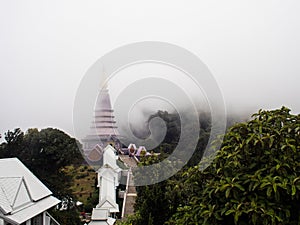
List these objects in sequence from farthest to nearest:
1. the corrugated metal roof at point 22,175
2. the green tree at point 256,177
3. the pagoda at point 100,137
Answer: the pagoda at point 100,137 < the corrugated metal roof at point 22,175 < the green tree at point 256,177

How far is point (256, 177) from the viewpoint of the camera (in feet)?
12.4

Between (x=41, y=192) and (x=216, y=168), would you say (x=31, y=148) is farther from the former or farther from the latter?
(x=216, y=168)

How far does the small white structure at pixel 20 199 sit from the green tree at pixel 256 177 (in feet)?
10.6

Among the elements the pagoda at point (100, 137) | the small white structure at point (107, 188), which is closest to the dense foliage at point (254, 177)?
the small white structure at point (107, 188)

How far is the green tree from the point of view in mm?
3617

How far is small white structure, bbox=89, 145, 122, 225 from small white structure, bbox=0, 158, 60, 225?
3763 millimetres

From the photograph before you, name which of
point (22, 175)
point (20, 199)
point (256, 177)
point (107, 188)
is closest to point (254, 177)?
point (256, 177)

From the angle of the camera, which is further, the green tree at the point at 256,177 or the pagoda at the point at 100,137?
the pagoda at the point at 100,137

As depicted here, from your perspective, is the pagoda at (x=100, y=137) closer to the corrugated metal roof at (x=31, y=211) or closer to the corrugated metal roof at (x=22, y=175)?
the corrugated metal roof at (x=22, y=175)

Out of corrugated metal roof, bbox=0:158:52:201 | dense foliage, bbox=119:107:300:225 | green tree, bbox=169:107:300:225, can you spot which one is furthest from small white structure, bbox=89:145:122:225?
green tree, bbox=169:107:300:225

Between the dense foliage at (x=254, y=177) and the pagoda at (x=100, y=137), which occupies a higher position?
the pagoda at (x=100, y=137)

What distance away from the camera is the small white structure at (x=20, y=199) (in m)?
6.10

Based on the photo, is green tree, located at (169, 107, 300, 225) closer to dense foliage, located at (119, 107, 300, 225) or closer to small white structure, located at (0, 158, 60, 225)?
dense foliage, located at (119, 107, 300, 225)

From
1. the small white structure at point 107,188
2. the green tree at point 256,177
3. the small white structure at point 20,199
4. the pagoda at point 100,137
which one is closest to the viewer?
the green tree at point 256,177
